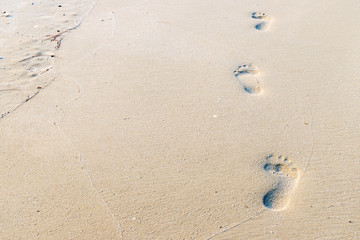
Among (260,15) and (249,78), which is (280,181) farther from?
(260,15)

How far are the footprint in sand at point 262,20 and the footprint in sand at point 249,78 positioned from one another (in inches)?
34.5

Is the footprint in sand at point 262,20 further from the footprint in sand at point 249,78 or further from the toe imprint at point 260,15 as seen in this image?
the footprint in sand at point 249,78

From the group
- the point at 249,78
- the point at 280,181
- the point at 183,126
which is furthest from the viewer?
the point at 249,78

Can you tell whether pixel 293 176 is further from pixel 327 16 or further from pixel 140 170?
pixel 327 16

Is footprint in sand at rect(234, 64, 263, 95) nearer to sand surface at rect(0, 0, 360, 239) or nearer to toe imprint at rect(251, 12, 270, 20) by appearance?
sand surface at rect(0, 0, 360, 239)

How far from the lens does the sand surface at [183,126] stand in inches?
82.4

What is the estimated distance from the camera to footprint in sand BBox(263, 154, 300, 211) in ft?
7.02

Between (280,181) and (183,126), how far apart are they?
0.86 metres

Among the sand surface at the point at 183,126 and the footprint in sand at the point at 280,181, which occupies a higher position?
the sand surface at the point at 183,126

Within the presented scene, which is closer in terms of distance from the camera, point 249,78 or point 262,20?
point 249,78

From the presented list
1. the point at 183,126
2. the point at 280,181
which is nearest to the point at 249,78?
the point at 183,126

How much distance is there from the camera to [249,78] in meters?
3.23

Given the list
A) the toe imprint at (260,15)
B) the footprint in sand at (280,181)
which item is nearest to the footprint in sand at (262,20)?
the toe imprint at (260,15)

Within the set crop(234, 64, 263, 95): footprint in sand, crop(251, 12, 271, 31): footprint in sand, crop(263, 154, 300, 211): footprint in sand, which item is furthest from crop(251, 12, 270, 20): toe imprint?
crop(263, 154, 300, 211): footprint in sand
